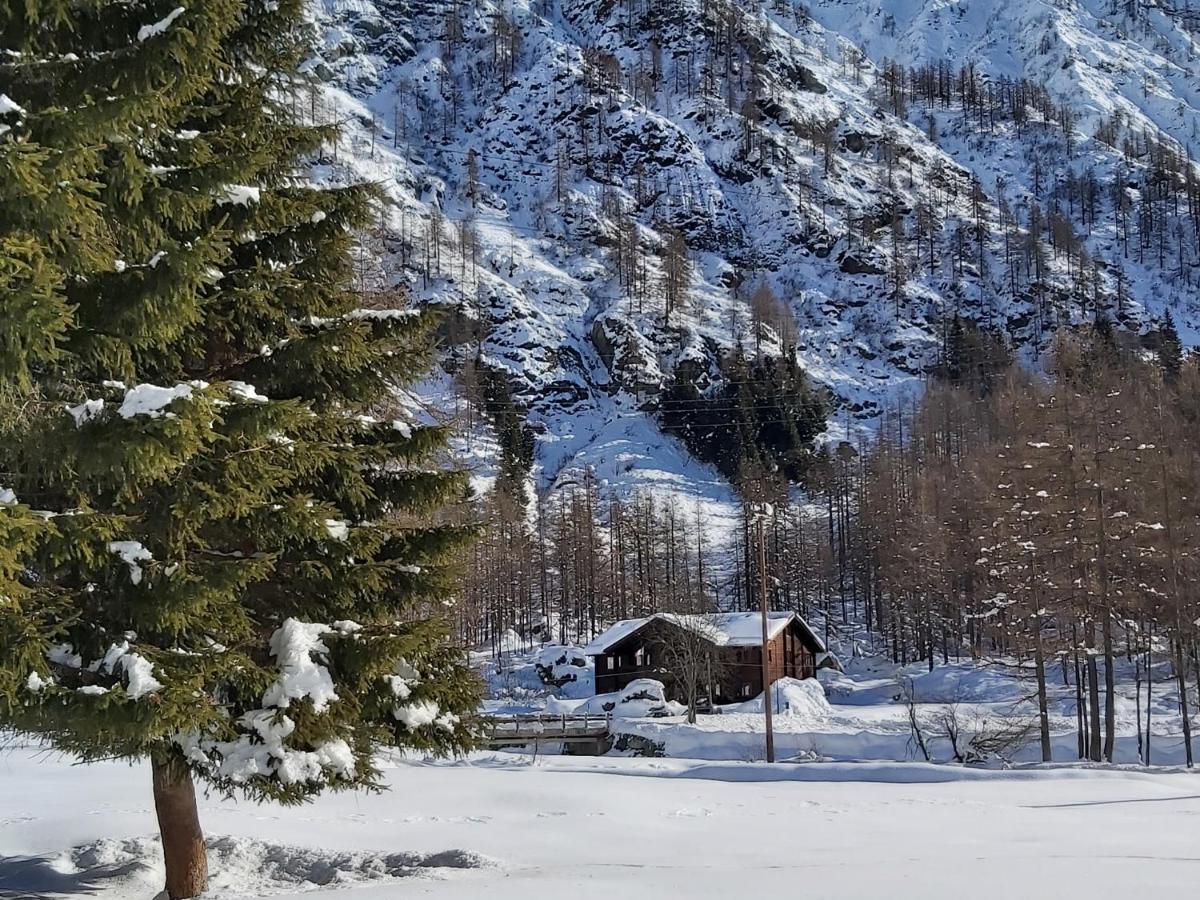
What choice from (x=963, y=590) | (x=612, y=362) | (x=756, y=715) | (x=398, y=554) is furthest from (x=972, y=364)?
(x=398, y=554)

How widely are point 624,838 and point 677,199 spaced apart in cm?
12957

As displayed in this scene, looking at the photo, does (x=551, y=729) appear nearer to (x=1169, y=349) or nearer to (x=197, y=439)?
(x=197, y=439)

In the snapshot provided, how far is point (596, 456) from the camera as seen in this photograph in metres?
93.8

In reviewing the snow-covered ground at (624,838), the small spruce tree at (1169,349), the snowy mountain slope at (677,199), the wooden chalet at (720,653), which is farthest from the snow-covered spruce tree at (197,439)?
the small spruce tree at (1169,349)

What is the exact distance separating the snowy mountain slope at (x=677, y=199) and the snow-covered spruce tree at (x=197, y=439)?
78.9m

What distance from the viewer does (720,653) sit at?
152ft

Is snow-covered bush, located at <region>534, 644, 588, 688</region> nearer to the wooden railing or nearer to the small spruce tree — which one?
the wooden railing

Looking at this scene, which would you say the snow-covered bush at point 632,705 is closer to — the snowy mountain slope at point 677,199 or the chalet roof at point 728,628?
the chalet roof at point 728,628

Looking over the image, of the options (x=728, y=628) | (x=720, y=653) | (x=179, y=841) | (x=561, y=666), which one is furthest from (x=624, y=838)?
(x=561, y=666)

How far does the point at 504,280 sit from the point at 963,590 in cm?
7515

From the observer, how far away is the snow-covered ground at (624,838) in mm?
7309

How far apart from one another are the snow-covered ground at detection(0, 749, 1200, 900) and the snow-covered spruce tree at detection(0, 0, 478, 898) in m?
1.72

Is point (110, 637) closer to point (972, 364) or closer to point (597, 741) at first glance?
point (597, 741)

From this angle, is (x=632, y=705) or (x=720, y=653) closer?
(x=632, y=705)
